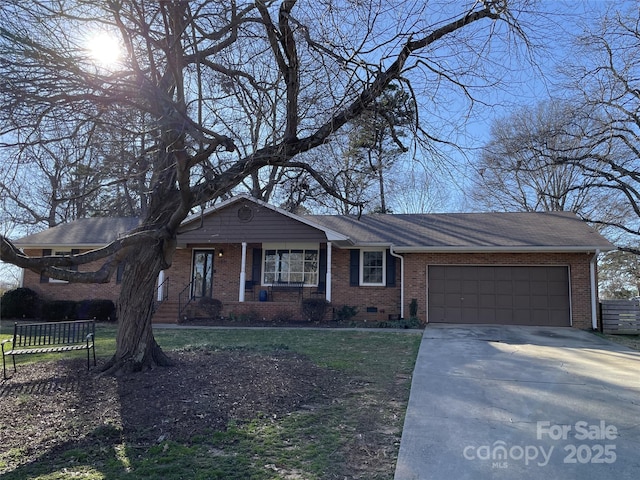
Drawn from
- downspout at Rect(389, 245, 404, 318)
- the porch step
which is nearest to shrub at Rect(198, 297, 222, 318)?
the porch step

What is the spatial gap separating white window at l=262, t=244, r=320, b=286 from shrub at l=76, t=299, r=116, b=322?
604 centimetres

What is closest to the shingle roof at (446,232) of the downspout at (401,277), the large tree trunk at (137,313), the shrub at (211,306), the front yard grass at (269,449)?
the downspout at (401,277)

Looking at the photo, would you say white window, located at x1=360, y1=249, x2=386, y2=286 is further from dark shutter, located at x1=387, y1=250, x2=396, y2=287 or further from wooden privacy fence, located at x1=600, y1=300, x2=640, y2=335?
wooden privacy fence, located at x1=600, y1=300, x2=640, y2=335

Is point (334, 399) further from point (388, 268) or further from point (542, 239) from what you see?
point (542, 239)

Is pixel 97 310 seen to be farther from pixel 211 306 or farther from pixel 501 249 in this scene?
pixel 501 249

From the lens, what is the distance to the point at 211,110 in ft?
29.1

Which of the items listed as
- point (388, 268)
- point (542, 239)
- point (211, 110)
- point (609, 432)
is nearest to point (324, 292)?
point (388, 268)

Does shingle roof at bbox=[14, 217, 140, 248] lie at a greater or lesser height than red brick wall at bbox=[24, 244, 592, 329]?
greater

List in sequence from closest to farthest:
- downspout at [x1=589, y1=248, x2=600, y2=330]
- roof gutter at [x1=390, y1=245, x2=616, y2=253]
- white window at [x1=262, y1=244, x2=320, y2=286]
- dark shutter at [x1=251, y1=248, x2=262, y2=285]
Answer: roof gutter at [x1=390, y1=245, x2=616, y2=253], downspout at [x1=589, y1=248, x2=600, y2=330], white window at [x1=262, y1=244, x2=320, y2=286], dark shutter at [x1=251, y1=248, x2=262, y2=285]

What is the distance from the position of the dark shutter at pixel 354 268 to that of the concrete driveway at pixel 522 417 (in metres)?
7.41

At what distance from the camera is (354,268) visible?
55.5 ft

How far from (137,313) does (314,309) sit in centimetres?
960

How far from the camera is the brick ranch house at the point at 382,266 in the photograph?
15156mm

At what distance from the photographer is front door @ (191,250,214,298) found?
18.2 m
